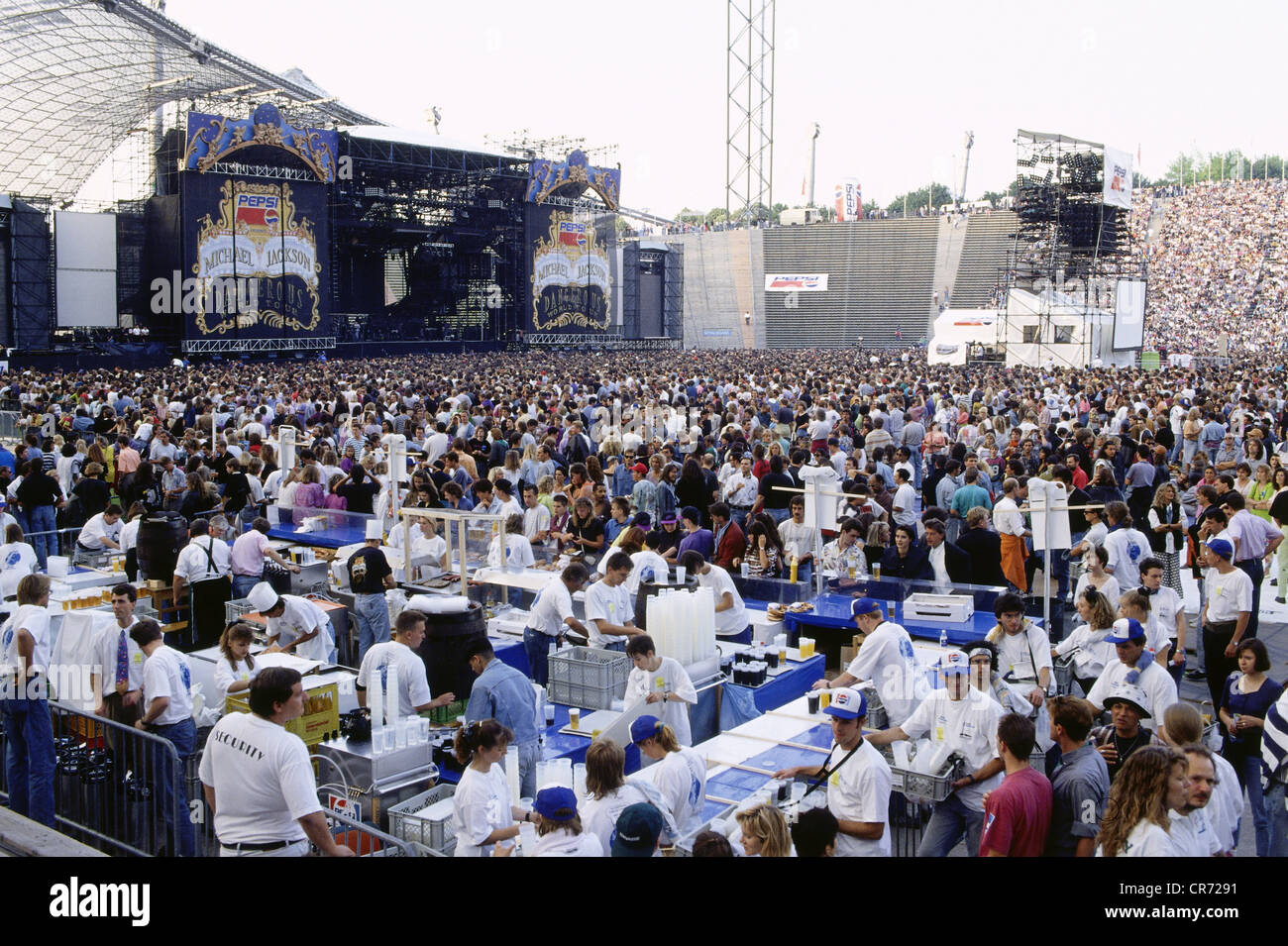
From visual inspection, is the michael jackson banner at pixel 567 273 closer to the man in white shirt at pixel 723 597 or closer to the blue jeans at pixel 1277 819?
the man in white shirt at pixel 723 597

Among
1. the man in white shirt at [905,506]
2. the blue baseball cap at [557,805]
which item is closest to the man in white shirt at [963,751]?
the blue baseball cap at [557,805]

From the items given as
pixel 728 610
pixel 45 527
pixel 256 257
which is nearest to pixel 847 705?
pixel 728 610

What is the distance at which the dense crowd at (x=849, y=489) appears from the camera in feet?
19.4

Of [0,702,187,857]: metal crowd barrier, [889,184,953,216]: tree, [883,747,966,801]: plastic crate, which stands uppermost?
[889,184,953,216]: tree

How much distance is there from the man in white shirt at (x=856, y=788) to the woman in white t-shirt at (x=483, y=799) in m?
1.39

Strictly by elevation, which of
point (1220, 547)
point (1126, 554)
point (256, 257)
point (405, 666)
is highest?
point (256, 257)

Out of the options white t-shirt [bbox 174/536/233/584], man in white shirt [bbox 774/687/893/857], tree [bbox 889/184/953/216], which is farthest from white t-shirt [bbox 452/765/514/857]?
tree [bbox 889/184/953/216]

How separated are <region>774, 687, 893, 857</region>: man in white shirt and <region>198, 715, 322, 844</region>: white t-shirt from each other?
2.15 metres

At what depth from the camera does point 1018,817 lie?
4.53m

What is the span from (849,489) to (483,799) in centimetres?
750

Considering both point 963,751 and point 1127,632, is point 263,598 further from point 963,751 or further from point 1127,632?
point 1127,632

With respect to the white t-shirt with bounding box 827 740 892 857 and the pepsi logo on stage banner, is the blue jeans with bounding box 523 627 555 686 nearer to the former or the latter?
the white t-shirt with bounding box 827 740 892 857

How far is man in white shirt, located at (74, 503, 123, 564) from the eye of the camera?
10484mm
